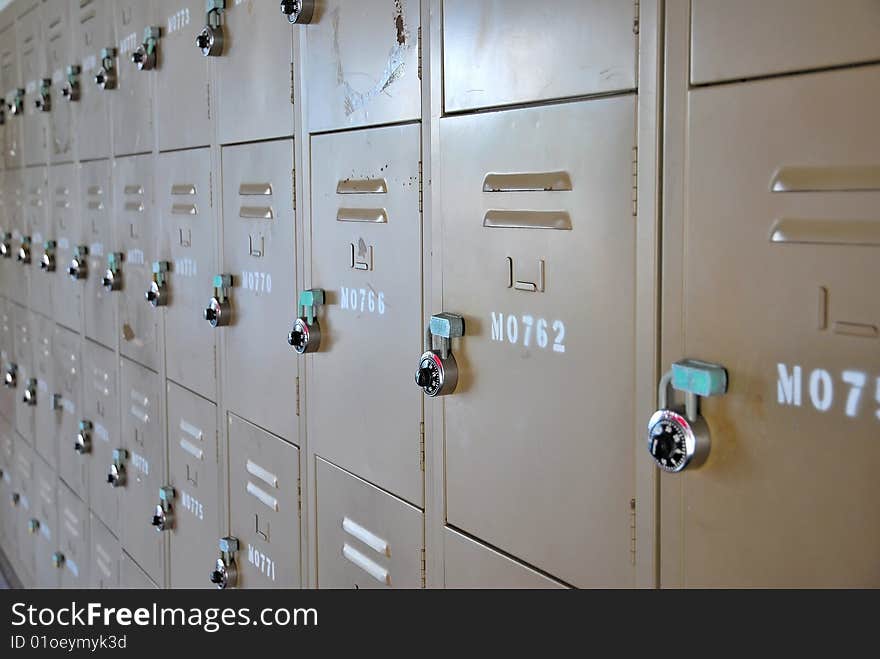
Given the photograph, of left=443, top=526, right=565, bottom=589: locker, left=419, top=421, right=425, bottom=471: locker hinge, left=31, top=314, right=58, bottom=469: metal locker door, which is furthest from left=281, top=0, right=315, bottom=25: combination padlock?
left=31, top=314, right=58, bottom=469: metal locker door

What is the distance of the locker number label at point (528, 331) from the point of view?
4.78 feet

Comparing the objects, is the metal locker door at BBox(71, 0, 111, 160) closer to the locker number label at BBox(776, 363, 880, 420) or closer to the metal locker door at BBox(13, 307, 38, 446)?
the metal locker door at BBox(13, 307, 38, 446)

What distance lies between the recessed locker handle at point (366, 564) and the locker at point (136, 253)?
1337 mm

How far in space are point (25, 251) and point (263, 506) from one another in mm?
2905

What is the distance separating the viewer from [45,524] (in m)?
4.71

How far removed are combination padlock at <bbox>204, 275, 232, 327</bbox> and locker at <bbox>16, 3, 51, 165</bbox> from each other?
89.2 inches

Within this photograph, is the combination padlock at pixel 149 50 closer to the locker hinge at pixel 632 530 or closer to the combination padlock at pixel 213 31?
the combination padlock at pixel 213 31

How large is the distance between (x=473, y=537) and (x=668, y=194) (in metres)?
0.78

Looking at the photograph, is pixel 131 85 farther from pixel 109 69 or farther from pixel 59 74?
pixel 59 74

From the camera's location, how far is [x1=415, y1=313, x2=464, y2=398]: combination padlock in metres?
1.67
